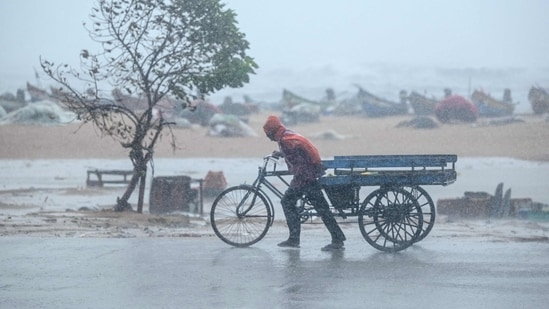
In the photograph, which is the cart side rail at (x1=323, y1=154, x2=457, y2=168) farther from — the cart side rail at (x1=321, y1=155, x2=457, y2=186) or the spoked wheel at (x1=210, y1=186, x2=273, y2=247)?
the spoked wheel at (x1=210, y1=186, x2=273, y2=247)

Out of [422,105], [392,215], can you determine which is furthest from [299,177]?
[422,105]

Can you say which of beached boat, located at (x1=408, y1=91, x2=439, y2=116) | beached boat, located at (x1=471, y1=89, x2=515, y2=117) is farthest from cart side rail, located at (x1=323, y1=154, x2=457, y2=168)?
beached boat, located at (x1=408, y1=91, x2=439, y2=116)

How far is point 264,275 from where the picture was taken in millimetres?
9055

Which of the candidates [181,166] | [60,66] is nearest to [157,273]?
[60,66]

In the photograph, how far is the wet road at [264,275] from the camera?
7.92m

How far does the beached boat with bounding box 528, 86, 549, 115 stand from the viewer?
167 ft

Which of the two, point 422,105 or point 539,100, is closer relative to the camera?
point 539,100

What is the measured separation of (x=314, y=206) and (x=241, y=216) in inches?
37.2

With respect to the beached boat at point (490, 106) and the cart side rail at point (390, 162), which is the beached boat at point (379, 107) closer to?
the beached boat at point (490, 106)

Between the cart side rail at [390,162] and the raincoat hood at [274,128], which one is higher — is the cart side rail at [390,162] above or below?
below

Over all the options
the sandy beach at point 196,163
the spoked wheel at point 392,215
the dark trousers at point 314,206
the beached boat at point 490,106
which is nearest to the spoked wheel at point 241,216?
the dark trousers at point 314,206

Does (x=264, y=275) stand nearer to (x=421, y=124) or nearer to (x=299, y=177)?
(x=299, y=177)

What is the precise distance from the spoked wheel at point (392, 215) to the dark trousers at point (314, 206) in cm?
30

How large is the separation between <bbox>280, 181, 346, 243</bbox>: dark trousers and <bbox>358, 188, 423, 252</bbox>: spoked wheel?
30 cm
